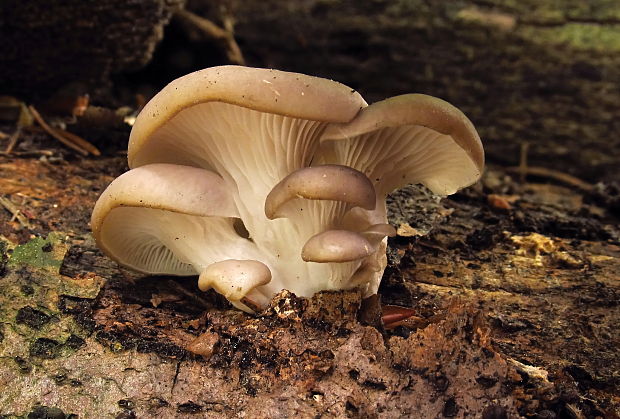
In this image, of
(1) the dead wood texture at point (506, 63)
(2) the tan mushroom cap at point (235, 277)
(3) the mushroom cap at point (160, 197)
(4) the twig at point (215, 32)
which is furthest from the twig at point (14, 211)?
(1) the dead wood texture at point (506, 63)

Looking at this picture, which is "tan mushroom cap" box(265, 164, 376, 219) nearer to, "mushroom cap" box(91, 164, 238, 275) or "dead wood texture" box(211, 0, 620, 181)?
"mushroom cap" box(91, 164, 238, 275)

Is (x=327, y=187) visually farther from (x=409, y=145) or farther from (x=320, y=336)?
(x=320, y=336)

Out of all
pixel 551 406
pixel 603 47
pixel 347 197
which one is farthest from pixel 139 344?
pixel 603 47

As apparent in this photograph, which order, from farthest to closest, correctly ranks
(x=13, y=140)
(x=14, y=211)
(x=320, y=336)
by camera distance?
(x=13, y=140)
(x=14, y=211)
(x=320, y=336)

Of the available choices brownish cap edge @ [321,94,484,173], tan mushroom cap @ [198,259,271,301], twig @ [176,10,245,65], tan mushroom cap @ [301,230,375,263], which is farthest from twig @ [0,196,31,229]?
twig @ [176,10,245,65]

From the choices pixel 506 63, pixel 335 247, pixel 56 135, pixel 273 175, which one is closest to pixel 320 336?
Result: pixel 335 247

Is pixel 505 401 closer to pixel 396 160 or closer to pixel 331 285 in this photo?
pixel 331 285
